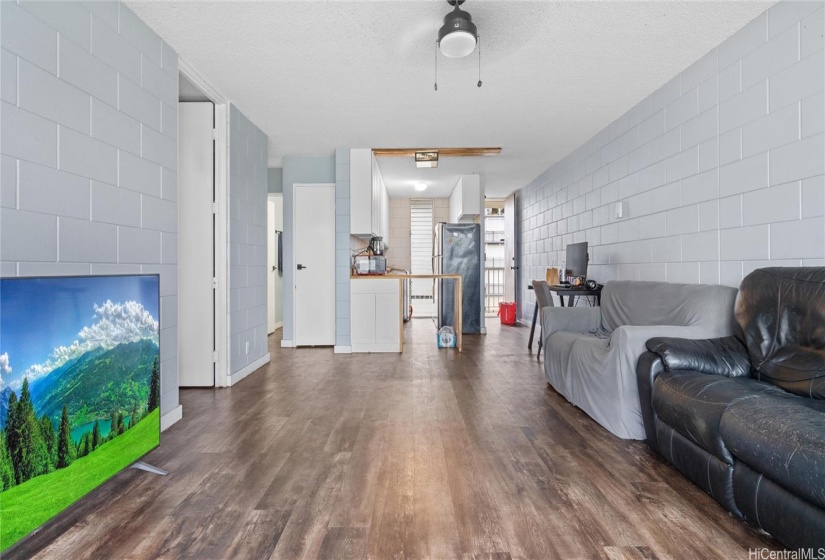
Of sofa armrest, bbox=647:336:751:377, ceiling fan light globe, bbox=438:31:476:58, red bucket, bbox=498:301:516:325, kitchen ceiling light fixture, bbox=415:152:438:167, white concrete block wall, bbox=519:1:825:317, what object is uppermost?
kitchen ceiling light fixture, bbox=415:152:438:167

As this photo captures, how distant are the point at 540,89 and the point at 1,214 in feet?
11.9

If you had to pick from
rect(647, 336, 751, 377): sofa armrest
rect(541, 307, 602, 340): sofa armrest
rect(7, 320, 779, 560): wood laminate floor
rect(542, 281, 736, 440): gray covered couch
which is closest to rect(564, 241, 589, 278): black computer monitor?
rect(541, 307, 602, 340): sofa armrest

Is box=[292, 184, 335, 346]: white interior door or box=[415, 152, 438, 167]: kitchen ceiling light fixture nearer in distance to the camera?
box=[415, 152, 438, 167]: kitchen ceiling light fixture

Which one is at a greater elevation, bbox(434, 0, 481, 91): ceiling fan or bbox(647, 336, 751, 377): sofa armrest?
bbox(434, 0, 481, 91): ceiling fan

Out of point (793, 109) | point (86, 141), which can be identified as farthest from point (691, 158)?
point (86, 141)

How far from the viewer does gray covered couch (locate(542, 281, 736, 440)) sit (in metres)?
2.36

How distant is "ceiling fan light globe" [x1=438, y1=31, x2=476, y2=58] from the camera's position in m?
2.31

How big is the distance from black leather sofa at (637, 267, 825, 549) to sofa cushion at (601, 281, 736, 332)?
0.20 metres

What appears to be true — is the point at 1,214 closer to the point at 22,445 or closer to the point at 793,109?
the point at 22,445

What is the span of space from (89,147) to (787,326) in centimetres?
356

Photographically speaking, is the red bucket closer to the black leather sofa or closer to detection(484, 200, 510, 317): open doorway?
detection(484, 200, 510, 317): open doorway

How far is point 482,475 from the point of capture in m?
1.96

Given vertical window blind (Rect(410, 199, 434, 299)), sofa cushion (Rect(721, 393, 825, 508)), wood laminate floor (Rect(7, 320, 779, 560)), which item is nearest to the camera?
sofa cushion (Rect(721, 393, 825, 508))

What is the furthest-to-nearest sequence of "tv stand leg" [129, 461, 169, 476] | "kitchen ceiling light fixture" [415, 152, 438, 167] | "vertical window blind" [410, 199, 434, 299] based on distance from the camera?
"vertical window blind" [410, 199, 434, 299], "kitchen ceiling light fixture" [415, 152, 438, 167], "tv stand leg" [129, 461, 169, 476]
